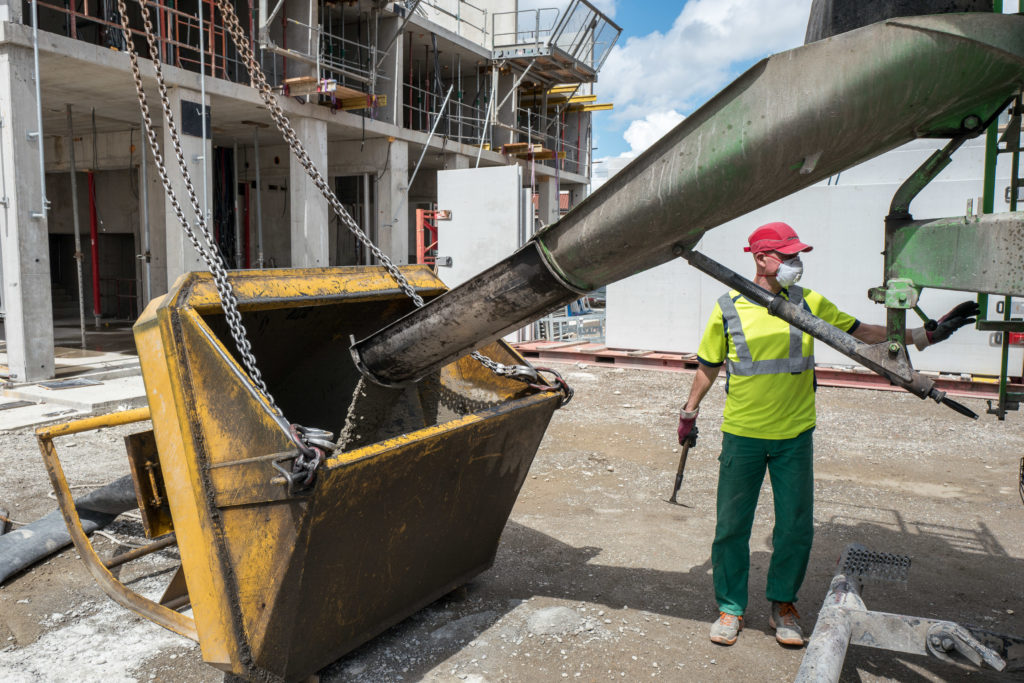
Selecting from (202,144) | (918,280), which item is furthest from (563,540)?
(202,144)

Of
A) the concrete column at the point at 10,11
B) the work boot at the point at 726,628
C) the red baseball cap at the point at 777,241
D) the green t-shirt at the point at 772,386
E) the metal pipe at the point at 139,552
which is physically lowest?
the work boot at the point at 726,628

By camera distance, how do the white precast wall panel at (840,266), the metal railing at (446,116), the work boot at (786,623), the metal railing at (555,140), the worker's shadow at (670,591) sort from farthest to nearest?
the metal railing at (555,140), the metal railing at (446,116), the white precast wall panel at (840,266), the work boot at (786,623), the worker's shadow at (670,591)

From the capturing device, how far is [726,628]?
3.33 meters

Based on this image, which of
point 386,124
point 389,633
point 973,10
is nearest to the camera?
point 973,10

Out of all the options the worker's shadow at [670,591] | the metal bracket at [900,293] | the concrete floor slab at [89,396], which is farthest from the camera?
the concrete floor slab at [89,396]

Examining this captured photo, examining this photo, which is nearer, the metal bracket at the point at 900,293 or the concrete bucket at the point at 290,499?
the metal bracket at the point at 900,293

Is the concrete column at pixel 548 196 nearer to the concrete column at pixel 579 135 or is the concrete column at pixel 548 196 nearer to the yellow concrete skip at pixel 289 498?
the concrete column at pixel 579 135

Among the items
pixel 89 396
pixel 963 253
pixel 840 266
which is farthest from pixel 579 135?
pixel 963 253

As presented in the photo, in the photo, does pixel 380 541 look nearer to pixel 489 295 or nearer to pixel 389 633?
pixel 389 633

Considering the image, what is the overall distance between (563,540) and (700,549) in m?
0.76

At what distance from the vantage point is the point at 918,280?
93.2 inches

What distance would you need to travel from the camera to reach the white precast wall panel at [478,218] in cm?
1244

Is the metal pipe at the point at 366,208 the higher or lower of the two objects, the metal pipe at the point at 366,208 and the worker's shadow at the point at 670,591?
the higher

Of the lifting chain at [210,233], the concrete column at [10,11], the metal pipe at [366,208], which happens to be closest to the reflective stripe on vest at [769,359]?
the lifting chain at [210,233]
